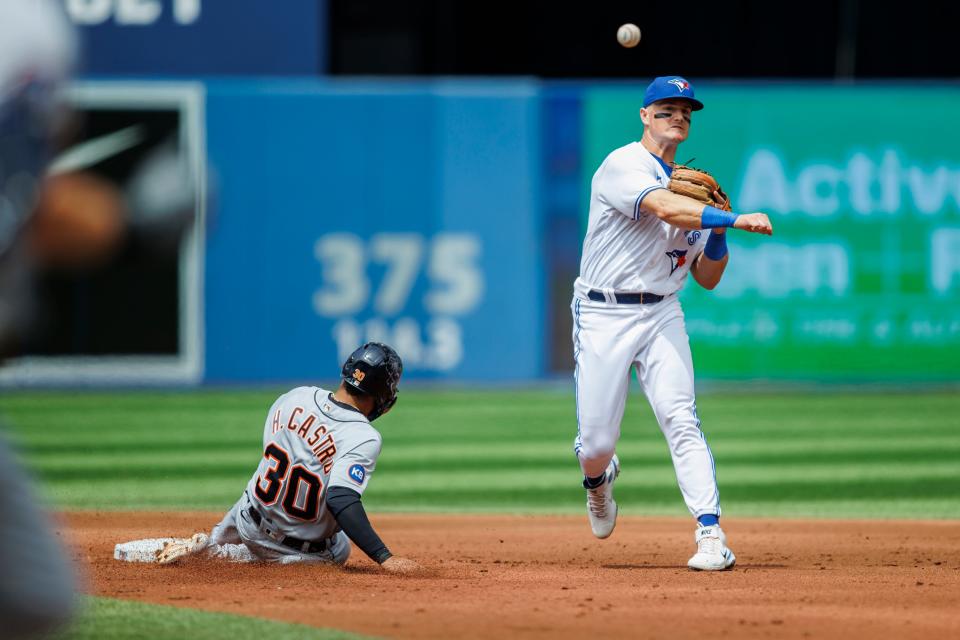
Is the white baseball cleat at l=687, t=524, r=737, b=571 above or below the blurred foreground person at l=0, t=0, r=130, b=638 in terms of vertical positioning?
below

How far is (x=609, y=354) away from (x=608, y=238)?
0.44 m

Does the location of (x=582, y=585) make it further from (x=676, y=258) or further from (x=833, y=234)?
(x=833, y=234)

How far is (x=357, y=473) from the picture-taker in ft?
15.3

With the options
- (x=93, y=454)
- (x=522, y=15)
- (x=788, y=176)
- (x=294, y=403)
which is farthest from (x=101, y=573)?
(x=522, y=15)

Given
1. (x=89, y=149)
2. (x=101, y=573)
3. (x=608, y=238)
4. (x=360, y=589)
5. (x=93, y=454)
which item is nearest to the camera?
(x=360, y=589)

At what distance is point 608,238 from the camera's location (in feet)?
18.1

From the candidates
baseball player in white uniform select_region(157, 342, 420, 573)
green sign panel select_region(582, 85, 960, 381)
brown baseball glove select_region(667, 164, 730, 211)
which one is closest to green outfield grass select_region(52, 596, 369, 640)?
baseball player in white uniform select_region(157, 342, 420, 573)

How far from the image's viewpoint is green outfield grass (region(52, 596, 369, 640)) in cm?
391

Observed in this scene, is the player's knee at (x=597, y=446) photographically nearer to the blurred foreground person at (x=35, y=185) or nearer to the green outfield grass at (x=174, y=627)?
the green outfield grass at (x=174, y=627)

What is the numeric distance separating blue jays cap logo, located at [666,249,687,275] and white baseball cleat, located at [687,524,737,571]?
3.16 ft

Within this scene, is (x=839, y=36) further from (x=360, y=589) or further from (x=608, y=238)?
(x=360, y=589)

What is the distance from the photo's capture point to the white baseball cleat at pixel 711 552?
524 centimetres

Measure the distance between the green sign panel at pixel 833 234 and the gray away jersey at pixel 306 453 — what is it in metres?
9.33

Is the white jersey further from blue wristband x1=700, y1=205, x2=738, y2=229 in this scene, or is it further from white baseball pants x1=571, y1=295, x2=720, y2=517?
blue wristband x1=700, y1=205, x2=738, y2=229
